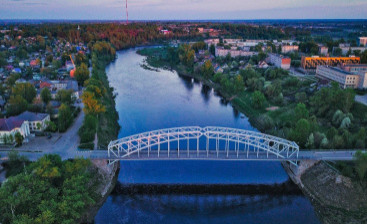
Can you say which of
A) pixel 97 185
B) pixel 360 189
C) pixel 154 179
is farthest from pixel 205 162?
pixel 360 189

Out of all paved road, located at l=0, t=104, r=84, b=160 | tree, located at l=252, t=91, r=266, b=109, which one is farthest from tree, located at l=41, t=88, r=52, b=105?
tree, located at l=252, t=91, r=266, b=109

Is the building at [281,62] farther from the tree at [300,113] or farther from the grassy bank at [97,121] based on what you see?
the grassy bank at [97,121]

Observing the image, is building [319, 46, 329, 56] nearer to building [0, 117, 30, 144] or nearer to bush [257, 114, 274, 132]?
bush [257, 114, 274, 132]

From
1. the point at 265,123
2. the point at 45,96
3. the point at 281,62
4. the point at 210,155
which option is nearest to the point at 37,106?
the point at 45,96

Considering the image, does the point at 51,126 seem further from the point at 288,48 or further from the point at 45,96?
the point at 288,48

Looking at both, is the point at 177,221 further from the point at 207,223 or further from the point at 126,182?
the point at 126,182
